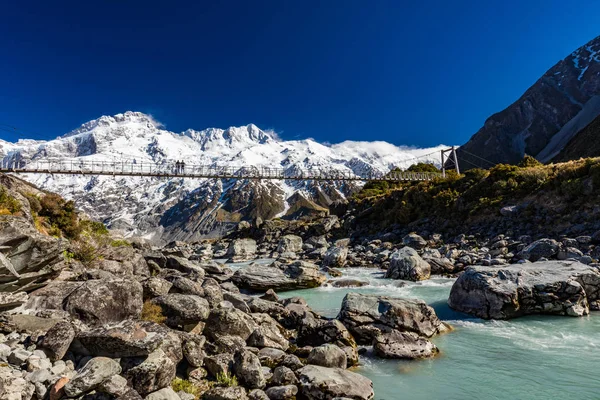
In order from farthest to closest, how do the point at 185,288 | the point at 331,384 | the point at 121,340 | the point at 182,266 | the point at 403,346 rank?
the point at 182,266, the point at 185,288, the point at 403,346, the point at 331,384, the point at 121,340

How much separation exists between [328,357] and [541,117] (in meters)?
117

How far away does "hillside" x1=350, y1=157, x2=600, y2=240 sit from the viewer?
20.5 meters

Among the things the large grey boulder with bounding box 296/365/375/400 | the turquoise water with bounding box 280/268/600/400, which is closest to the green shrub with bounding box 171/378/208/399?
the large grey boulder with bounding box 296/365/375/400

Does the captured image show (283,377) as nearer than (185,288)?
Yes

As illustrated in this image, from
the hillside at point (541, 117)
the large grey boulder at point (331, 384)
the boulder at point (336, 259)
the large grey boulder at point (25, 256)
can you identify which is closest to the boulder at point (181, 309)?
the large grey boulder at point (25, 256)

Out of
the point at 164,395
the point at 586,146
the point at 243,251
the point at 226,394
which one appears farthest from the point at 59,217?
the point at 586,146

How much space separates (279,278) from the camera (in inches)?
655

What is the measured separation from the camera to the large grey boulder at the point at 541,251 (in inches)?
580

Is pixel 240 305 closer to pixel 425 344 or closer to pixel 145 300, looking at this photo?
pixel 145 300

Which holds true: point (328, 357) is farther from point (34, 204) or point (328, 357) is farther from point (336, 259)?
point (336, 259)

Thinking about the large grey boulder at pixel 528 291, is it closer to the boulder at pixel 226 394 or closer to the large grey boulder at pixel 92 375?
the boulder at pixel 226 394

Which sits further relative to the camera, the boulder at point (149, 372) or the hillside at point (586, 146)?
the hillside at point (586, 146)

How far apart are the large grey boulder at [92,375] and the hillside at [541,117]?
10131cm

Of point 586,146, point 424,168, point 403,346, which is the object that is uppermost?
point 586,146
